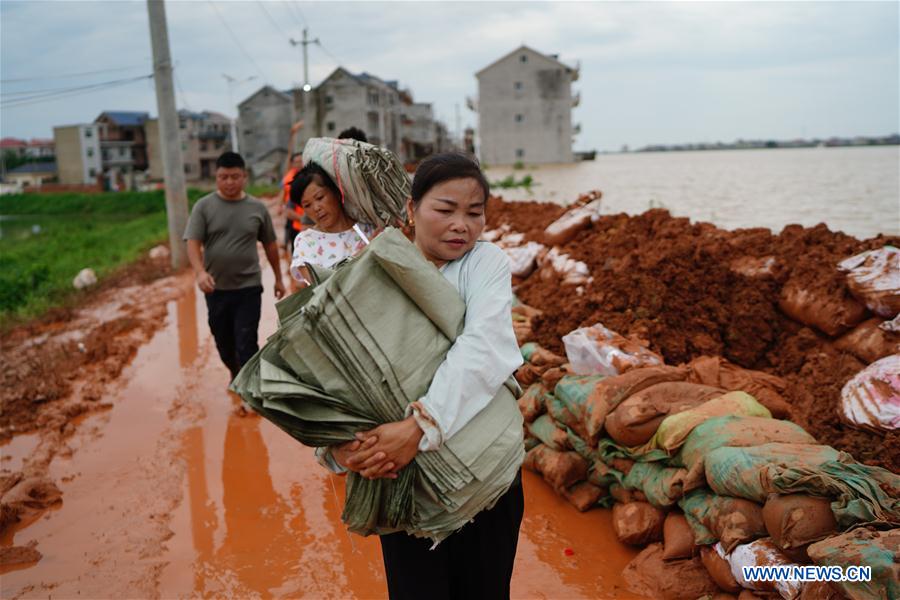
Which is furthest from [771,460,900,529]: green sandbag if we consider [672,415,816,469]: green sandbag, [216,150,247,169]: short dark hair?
[216,150,247,169]: short dark hair

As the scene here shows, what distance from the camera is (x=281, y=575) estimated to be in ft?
10.2

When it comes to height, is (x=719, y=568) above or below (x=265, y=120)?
below

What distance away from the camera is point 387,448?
155 cm

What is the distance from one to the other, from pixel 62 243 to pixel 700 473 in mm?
28012

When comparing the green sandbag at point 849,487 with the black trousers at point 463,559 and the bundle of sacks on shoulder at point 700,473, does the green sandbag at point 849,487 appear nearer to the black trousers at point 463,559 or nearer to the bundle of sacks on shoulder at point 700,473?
the bundle of sacks on shoulder at point 700,473

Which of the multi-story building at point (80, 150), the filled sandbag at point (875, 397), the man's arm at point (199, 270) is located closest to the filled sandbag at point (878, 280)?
the filled sandbag at point (875, 397)

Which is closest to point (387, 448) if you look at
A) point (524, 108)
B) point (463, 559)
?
point (463, 559)

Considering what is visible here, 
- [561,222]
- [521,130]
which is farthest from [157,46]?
[521,130]

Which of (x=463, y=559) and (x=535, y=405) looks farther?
(x=535, y=405)

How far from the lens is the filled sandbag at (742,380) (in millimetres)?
3441

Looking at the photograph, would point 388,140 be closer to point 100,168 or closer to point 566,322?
point 100,168

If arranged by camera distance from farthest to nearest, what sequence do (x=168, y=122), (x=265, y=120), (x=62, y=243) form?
(x=265, y=120), (x=62, y=243), (x=168, y=122)

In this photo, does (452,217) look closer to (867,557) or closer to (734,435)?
(867,557)

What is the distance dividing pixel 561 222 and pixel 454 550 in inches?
209
